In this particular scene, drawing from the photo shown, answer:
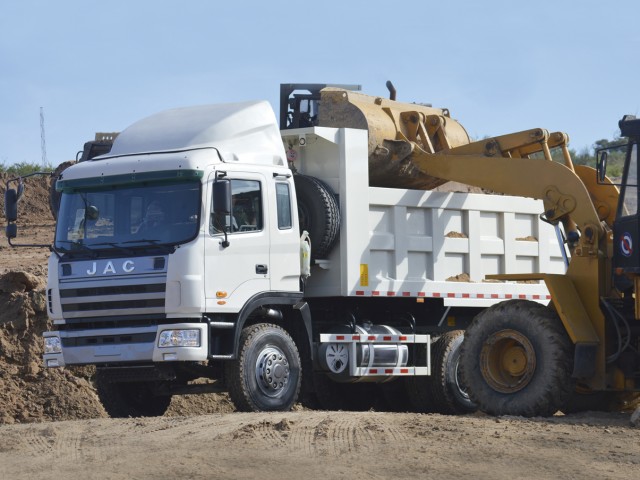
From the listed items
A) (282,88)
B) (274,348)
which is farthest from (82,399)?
(282,88)

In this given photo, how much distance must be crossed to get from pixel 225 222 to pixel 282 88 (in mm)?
4236

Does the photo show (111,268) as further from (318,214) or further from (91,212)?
(318,214)

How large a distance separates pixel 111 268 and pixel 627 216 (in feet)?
17.9

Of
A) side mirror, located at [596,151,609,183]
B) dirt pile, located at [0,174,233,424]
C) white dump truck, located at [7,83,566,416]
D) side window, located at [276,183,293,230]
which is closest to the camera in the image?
side mirror, located at [596,151,609,183]

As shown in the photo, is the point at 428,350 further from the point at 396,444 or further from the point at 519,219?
the point at 396,444

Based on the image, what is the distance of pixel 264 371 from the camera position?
13.3 metres

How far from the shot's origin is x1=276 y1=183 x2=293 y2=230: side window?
1376 cm

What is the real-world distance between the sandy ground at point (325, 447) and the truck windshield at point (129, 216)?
1.97 meters

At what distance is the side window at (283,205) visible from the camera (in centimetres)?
1376

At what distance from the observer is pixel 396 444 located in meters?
10.3

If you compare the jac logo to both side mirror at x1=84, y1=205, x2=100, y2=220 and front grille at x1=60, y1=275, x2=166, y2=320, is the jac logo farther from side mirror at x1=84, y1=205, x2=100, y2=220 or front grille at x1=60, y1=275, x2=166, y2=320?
side mirror at x1=84, y1=205, x2=100, y2=220

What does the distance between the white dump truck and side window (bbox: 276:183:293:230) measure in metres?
0.02

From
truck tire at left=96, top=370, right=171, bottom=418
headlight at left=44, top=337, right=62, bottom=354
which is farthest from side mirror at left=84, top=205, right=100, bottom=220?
truck tire at left=96, top=370, right=171, bottom=418

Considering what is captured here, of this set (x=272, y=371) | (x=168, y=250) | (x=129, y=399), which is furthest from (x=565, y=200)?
(x=129, y=399)
